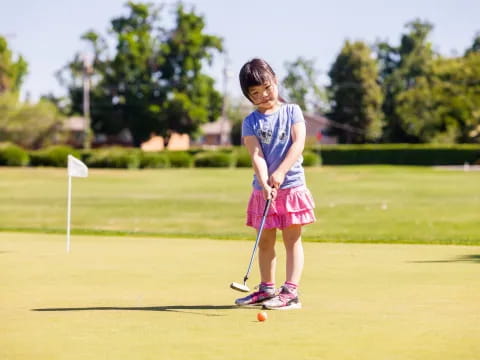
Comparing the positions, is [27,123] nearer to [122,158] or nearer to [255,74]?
[122,158]

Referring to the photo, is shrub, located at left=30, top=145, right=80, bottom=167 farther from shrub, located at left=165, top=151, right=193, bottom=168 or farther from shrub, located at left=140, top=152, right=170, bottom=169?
shrub, located at left=165, top=151, right=193, bottom=168

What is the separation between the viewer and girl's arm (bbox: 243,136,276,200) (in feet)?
22.2

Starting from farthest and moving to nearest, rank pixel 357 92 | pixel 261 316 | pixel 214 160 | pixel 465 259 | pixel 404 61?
pixel 404 61, pixel 357 92, pixel 214 160, pixel 465 259, pixel 261 316

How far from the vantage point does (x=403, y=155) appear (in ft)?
269

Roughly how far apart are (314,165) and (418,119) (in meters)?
26.9

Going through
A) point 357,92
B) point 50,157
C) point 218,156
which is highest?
point 357,92

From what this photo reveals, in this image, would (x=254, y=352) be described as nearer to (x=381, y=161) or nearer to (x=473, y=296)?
(x=473, y=296)

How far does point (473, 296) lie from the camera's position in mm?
6941

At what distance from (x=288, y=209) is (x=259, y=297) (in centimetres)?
Answer: 64

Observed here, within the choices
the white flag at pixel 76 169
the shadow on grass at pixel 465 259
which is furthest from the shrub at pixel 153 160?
the shadow on grass at pixel 465 259

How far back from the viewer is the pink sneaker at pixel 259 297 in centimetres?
679

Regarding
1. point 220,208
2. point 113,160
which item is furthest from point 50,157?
point 220,208

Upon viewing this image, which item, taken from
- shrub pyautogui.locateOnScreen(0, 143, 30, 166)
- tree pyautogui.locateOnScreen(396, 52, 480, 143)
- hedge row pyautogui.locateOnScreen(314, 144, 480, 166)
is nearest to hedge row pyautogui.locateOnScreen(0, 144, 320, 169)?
shrub pyautogui.locateOnScreen(0, 143, 30, 166)

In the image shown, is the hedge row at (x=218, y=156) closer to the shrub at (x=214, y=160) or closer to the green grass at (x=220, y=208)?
the shrub at (x=214, y=160)
